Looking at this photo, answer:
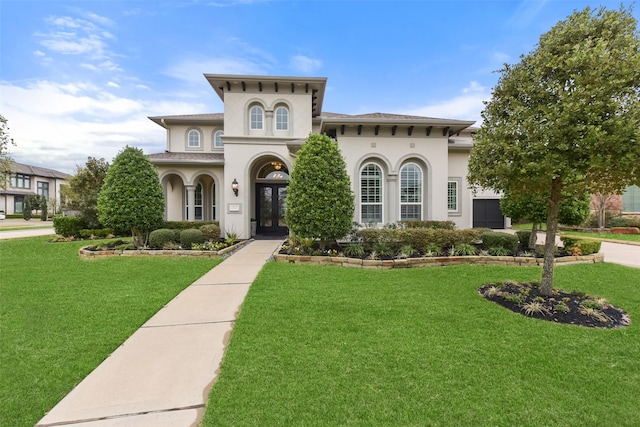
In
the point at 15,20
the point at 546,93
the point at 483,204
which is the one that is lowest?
the point at 483,204

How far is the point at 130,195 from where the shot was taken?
9.45m

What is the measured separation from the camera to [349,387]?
2.58 m

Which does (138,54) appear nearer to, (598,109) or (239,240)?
(239,240)

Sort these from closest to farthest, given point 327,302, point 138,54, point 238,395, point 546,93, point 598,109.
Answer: point 238,395 < point 598,109 < point 546,93 < point 327,302 < point 138,54

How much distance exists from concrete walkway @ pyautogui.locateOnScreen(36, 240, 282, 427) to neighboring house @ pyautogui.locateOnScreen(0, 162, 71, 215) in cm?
4394

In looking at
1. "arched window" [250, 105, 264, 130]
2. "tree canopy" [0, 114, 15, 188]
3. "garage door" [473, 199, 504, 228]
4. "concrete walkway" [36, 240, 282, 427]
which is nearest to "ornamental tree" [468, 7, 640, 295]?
"concrete walkway" [36, 240, 282, 427]

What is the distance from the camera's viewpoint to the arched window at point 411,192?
12.0m

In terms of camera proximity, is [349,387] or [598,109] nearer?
[349,387]

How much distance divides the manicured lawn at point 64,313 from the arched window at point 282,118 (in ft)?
22.8

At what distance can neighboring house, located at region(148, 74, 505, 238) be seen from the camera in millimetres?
11664

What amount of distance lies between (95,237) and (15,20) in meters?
8.71

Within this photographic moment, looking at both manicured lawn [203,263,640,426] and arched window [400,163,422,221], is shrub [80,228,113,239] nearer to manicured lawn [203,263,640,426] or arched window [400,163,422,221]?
manicured lawn [203,263,640,426]

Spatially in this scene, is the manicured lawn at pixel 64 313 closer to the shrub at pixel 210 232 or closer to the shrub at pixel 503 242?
the shrub at pixel 210 232

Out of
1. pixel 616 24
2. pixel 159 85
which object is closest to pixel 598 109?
pixel 616 24
